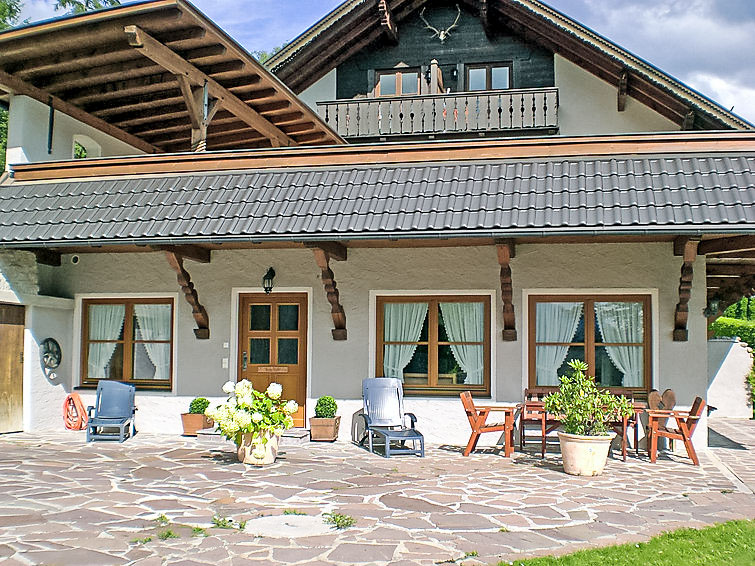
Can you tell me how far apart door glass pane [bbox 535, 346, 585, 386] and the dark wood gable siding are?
8.65 m

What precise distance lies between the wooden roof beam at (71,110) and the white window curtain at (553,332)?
8234mm

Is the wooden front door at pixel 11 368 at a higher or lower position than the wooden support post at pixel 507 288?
lower

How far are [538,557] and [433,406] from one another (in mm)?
5367

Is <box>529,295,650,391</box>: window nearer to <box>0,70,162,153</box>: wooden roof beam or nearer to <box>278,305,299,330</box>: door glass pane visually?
<box>278,305,299,330</box>: door glass pane

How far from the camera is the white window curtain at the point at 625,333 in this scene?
10703mm

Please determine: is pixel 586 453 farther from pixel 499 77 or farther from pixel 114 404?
pixel 499 77

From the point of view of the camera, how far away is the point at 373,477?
847 cm

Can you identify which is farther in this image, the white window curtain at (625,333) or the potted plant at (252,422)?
the white window curtain at (625,333)

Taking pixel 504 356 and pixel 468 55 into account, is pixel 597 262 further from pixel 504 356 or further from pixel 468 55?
pixel 468 55

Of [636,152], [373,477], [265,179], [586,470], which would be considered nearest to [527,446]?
[586,470]

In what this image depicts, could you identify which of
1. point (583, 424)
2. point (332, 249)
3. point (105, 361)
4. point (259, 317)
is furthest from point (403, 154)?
point (105, 361)

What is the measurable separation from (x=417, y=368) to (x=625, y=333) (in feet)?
9.18

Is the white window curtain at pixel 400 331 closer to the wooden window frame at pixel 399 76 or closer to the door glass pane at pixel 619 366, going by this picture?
the door glass pane at pixel 619 366

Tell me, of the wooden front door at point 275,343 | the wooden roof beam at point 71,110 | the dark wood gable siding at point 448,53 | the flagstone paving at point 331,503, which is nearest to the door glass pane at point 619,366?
the flagstone paving at point 331,503
